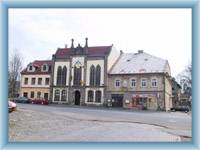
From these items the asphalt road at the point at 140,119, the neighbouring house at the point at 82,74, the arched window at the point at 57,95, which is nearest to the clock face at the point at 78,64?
the neighbouring house at the point at 82,74

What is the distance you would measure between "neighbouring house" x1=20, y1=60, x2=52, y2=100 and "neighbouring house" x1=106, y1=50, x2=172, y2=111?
43.1ft

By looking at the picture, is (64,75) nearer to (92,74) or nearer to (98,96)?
(92,74)

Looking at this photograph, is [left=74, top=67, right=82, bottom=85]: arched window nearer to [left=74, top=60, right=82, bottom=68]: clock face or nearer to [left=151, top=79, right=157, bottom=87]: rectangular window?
[left=74, top=60, right=82, bottom=68]: clock face

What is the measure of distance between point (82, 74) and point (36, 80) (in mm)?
10403

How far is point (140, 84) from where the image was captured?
48.2 metres

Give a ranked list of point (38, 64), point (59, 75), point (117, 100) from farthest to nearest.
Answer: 1. point (38, 64)
2. point (59, 75)
3. point (117, 100)

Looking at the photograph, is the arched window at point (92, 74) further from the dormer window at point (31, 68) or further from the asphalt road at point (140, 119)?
the asphalt road at point (140, 119)

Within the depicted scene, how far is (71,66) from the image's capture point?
54.6 m

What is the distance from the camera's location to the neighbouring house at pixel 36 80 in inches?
2244

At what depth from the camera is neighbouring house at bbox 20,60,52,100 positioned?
57000 millimetres

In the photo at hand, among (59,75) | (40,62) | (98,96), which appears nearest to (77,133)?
(98,96)

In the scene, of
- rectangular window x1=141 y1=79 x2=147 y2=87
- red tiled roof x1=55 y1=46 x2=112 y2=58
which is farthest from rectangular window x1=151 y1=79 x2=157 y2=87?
red tiled roof x1=55 y1=46 x2=112 y2=58

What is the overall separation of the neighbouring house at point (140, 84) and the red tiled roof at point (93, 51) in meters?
3.31
